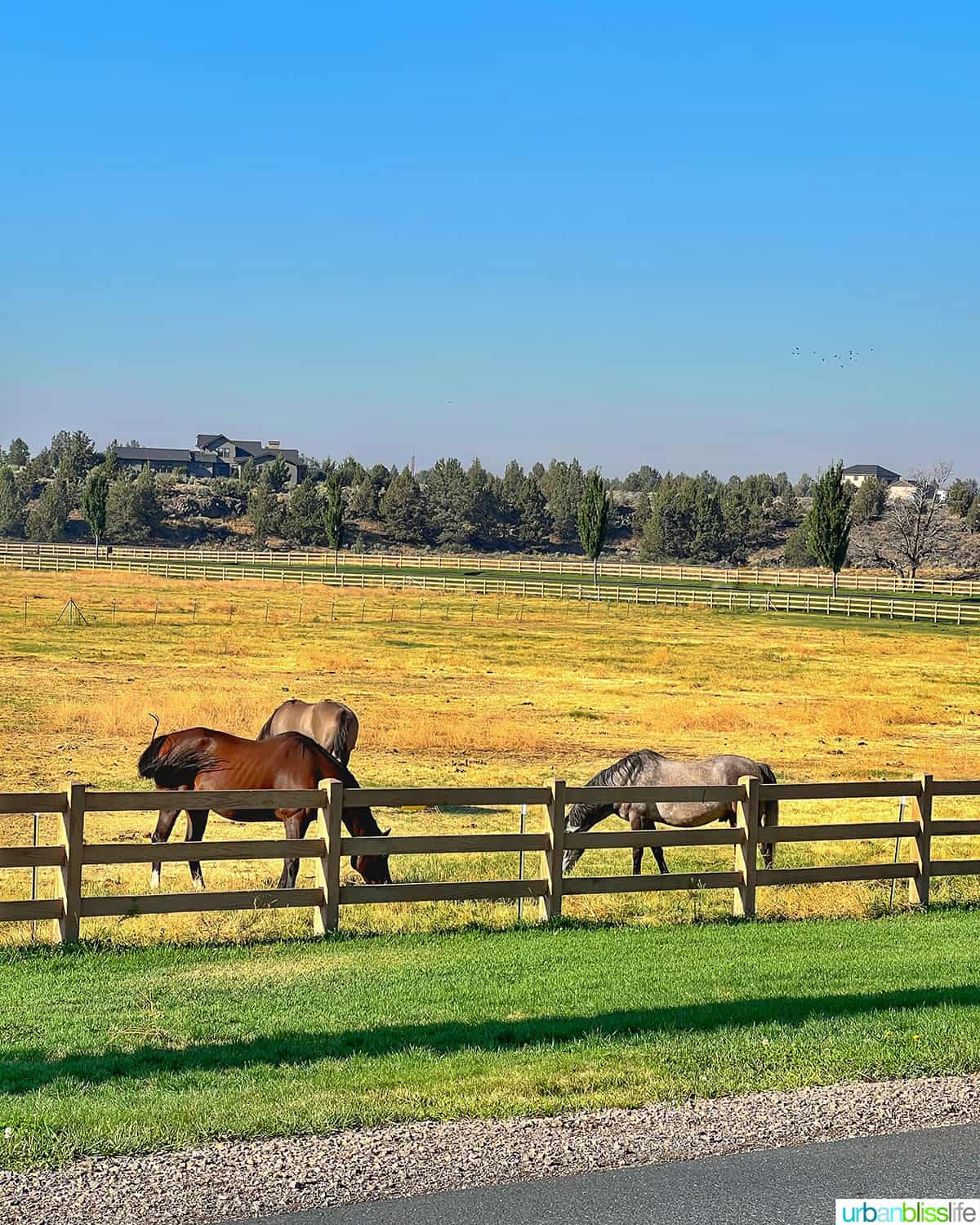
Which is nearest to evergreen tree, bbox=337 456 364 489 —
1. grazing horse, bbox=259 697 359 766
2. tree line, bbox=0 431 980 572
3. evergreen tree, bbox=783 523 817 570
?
tree line, bbox=0 431 980 572

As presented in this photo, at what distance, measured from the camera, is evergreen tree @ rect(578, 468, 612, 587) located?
103 m

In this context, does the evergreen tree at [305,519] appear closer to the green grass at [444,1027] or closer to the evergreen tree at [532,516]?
the evergreen tree at [532,516]

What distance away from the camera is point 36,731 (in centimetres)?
2831

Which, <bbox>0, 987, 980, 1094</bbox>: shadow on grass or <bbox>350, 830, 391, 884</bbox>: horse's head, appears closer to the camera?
<bbox>0, 987, 980, 1094</bbox>: shadow on grass

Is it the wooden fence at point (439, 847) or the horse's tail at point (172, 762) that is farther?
the horse's tail at point (172, 762)

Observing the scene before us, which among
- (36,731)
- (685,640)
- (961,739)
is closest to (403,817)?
(36,731)

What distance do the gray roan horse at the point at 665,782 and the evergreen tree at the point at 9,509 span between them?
161525 millimetres

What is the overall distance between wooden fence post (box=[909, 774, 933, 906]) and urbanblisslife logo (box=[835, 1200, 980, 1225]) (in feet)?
25.6

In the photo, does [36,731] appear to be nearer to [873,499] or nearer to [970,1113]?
[970,1113]

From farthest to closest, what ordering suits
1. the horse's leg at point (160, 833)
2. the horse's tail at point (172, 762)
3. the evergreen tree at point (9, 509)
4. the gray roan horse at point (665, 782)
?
the evergreen tree at point (9, 509)
the gray roan horse at point (665, 782)
the horse's tail at point (172, 762)
the horse's leg at point (160, 833)

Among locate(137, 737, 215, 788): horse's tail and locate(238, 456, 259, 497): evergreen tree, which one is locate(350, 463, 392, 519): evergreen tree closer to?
locate(238, 456, 259, 497): evergreen tree

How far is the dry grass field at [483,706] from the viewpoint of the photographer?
53.2ft

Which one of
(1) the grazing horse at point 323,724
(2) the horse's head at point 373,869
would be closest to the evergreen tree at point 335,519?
(1) the grazing horse at point 323,724

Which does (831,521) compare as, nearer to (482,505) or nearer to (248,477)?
(482,505)
